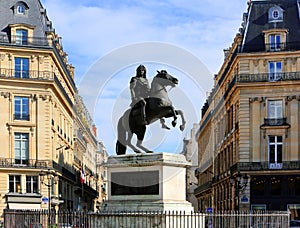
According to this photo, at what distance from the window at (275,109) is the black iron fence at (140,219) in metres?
33.4

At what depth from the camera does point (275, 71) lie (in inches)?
2216

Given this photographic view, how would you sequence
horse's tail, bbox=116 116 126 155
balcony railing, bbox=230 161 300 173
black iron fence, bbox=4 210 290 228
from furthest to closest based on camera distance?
balcony railing, bbox=230 161 300 173 < horse's tail, bbox=116 116 126 155 < black iron fence, bbox=4 210 290 228

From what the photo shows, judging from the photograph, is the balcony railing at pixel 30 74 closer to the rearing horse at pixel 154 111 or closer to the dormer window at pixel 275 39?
the dormer window at pixel 275 39

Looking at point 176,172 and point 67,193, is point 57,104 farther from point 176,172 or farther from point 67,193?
point 176,172

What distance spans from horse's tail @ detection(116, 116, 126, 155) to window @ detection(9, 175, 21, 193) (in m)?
36.2

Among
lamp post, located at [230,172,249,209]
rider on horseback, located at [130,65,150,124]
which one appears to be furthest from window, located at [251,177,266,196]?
rider on horseback, located at [130,65,150,124]

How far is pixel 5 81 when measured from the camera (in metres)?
56.1

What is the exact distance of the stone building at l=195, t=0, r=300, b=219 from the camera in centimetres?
5528

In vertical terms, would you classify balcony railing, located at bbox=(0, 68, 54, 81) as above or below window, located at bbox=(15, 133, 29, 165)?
above

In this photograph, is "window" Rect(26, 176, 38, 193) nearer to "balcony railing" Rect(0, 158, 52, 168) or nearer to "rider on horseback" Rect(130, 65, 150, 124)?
"balcony railing" Rect(0, 158, 52, 168)

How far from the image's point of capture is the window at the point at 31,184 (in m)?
55.7

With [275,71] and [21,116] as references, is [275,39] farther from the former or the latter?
[21,116]

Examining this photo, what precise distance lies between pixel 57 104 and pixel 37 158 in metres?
8.13

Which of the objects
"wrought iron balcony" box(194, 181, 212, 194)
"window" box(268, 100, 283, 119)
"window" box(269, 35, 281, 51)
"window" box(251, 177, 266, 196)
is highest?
"window" box(269, 35, 281, 51)
